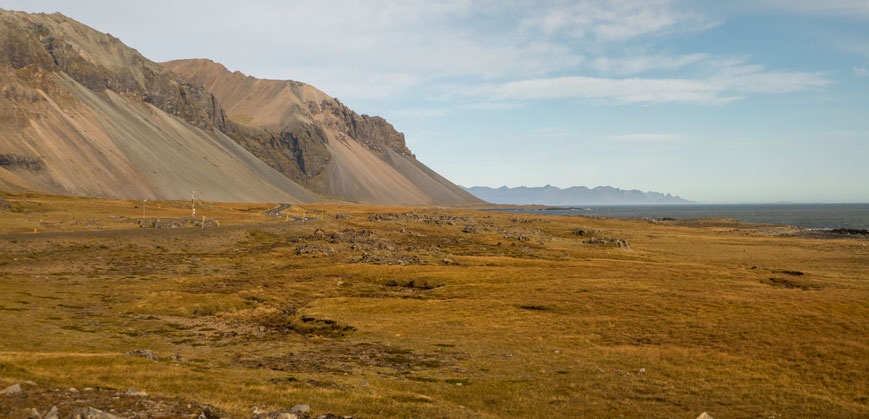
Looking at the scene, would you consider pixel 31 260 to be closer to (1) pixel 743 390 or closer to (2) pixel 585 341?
(2) pixel 585 341

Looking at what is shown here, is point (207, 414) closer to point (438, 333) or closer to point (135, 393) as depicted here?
point (135, 393)

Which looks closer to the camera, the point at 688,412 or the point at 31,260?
the point at 688,412

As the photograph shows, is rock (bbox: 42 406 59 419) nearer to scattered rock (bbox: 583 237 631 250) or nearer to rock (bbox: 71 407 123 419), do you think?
rock (bbox: 71 407 123 419)

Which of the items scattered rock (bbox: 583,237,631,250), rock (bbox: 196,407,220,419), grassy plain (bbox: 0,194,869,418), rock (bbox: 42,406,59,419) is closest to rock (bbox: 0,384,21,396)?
grassy plain (bbox: 0,194,869,418)

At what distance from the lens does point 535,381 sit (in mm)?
25312

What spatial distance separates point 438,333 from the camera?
35.3 metres

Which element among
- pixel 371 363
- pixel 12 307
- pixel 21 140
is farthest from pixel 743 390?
pixel 21 140

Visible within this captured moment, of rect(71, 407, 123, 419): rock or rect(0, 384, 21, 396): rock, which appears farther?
rect(0, 384, 21, 396): rock

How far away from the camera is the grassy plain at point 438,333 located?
21312 mm

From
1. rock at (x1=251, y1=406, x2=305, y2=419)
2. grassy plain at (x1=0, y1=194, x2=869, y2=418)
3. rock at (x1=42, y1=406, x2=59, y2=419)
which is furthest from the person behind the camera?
grassy plain at (x1=0, y1=194, x2=869, y2=418)

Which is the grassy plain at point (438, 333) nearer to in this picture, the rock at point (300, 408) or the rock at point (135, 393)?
the rock at point (300, 408)

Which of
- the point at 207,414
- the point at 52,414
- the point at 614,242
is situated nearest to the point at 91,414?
the point at 52,414

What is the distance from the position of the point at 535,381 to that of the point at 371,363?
29.7 feet

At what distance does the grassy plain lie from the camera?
21312mm
